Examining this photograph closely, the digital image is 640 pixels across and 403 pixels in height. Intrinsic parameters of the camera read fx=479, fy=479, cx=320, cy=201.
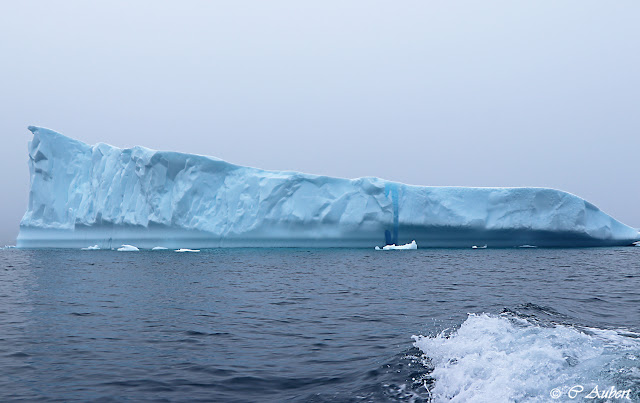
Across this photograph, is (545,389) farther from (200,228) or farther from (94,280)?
(200,228)

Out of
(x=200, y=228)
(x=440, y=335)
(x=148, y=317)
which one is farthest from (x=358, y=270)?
(x=200, y=228)

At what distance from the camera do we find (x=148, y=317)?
7.24 meters

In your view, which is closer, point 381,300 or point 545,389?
point 545,389

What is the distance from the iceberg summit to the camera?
24.0 metres

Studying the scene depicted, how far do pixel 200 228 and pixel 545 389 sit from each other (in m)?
22.7

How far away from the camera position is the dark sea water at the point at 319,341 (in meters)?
3.71

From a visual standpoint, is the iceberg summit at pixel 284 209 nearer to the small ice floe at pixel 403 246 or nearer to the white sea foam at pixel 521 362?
the small ice floe at pixel 403 246

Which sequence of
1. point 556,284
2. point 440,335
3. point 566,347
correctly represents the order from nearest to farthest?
point 566,347 → point 440,335 → point 556,284
